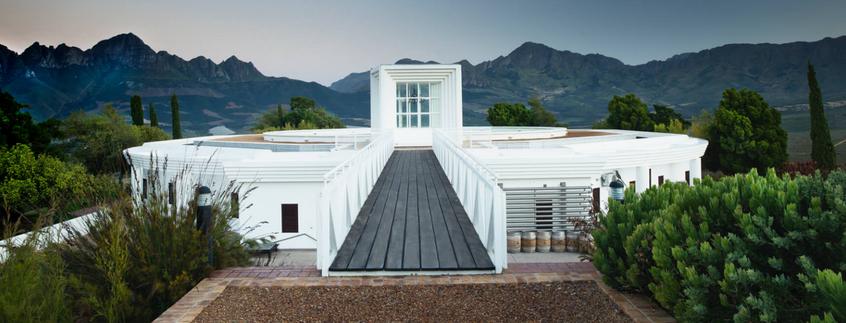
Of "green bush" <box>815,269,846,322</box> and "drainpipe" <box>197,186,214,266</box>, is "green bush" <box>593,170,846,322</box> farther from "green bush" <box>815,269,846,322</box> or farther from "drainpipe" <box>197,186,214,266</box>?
"drainpipe" <box>197,186,214,266</box>

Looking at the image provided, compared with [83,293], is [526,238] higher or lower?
lower

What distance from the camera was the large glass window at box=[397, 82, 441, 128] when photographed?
2819cm

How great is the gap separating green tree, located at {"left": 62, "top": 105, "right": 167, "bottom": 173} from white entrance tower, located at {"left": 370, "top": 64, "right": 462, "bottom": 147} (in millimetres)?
17831

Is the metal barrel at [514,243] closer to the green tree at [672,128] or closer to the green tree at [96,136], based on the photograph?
the green tree at [96,136]

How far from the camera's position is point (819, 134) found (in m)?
31.8

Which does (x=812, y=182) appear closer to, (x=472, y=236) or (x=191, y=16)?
(x=472, y=236)

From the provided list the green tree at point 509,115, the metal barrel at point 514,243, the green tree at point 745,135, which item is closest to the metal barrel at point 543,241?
the metal barrel at point 514,243

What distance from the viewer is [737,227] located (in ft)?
13.7

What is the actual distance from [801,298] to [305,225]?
39.3 ft

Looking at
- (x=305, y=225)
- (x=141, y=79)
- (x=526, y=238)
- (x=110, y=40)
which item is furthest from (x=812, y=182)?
(x=110, y=40)

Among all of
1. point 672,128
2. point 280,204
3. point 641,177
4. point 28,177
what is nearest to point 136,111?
point 28,177

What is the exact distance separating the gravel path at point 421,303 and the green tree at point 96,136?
33.8 meters

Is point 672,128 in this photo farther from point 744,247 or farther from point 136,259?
point 136,259

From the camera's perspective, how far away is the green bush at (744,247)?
3.46 meters
